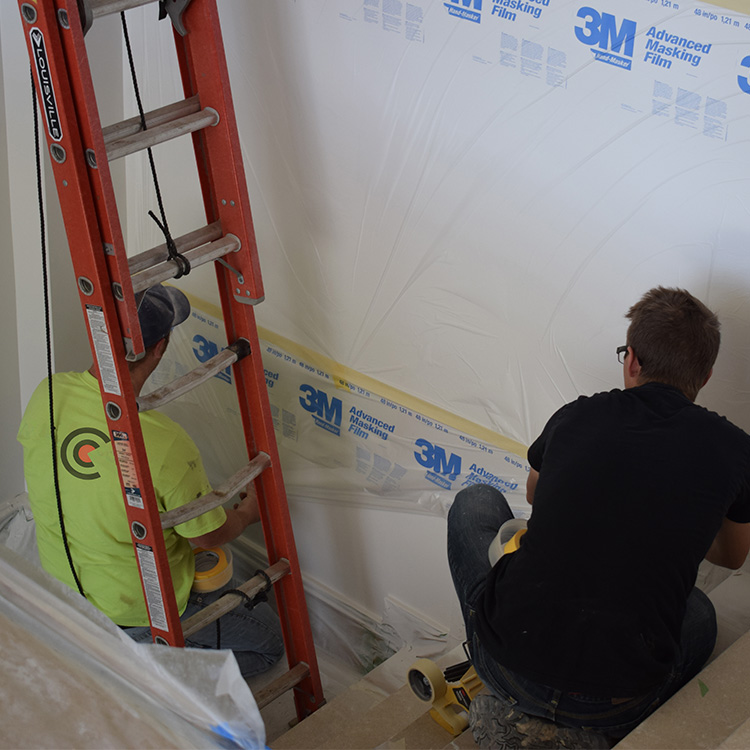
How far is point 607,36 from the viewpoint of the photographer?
158 cm

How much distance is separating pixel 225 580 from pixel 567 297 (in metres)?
1.22

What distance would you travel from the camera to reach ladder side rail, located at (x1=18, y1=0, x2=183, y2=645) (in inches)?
60.0

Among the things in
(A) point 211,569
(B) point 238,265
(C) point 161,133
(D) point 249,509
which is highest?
(C) point 161,133

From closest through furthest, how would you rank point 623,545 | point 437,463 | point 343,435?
1. point 623,545
2. point 437,463
3. point 343,435

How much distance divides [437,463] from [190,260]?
862mm

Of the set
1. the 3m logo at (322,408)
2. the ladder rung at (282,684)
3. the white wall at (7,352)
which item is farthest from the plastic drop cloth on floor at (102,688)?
the white wall at (7,352)

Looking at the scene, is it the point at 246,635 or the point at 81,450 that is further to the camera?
the point at 246,635

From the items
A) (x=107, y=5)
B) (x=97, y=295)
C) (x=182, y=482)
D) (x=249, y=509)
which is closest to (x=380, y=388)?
(x=249, y=509)

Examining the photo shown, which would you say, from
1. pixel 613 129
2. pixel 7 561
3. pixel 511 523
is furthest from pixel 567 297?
pixel 7 561

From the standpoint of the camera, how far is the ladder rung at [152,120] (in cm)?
167

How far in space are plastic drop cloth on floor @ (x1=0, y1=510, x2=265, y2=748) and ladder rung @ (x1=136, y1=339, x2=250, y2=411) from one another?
57 centimetres

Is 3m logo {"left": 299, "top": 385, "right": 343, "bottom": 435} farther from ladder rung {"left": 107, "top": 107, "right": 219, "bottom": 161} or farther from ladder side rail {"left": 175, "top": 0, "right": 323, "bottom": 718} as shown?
ladder rung {"left": 107, "top": 107, "right": 219, "bottom": 161}

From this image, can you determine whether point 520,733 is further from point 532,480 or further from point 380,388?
point 380,388

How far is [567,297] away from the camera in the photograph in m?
1.84
